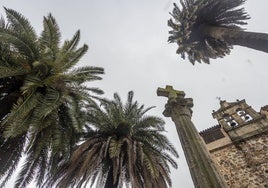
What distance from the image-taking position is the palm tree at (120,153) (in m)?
8.48

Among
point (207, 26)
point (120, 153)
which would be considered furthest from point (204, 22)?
point (120, 153)

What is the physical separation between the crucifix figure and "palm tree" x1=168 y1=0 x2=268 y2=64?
2.29 meters

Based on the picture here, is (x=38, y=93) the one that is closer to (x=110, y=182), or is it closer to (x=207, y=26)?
(x=110, y=182)

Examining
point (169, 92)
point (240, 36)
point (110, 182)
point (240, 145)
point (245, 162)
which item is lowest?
point (169, 92)

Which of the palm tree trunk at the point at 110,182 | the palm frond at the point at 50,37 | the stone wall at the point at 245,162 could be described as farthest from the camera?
the stone wall at the point at 245,162

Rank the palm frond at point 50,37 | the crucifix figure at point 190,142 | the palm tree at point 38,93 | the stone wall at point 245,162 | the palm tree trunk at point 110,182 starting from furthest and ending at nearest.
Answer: the stone wall at point 245,162, the palm tree trunk at point 110,182, the palm frond at point 50,37, the palm tree at point 38,93, the crucifix figure at point 190,142

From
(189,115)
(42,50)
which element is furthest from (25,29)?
(189,115)

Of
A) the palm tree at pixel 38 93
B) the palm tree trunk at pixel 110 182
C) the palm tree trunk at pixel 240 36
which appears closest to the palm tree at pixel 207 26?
the palm tree trunk at pixel 240 36

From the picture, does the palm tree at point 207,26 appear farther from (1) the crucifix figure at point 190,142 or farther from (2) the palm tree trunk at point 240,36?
(1) the crucifix figure at point 190,142

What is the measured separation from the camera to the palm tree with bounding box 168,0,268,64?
6089 millimetres

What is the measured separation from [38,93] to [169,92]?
4611 mm

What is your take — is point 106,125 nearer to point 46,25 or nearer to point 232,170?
point 46,25

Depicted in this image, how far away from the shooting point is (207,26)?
6.30 meters

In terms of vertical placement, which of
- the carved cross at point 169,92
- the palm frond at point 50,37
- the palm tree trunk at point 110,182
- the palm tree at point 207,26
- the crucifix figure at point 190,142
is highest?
the palm frond at point 50,37
